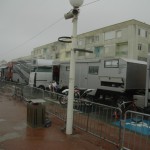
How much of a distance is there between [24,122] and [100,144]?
122 inches

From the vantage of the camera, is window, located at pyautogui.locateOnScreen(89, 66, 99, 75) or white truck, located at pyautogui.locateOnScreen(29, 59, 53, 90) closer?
window, located at pyautogui.locateOnScreen(89, 66, 99, 75)

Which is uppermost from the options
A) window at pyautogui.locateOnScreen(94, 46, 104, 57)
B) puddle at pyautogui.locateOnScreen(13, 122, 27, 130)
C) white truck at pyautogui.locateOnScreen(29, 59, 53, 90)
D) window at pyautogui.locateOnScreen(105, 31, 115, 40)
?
window at pyautogui.locateOnScreen(105, 31, 115, 40)

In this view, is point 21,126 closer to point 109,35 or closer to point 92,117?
point 92,117

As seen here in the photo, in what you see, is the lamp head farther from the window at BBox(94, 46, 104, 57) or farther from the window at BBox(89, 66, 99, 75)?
the window at BBox(94, 46, 104, 57)

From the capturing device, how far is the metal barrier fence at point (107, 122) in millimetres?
5500

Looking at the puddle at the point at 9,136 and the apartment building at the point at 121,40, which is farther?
the apartment building at the point at 121,40

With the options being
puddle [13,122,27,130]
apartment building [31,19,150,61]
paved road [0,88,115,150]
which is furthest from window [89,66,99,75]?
apartment building [31,19,150,61]

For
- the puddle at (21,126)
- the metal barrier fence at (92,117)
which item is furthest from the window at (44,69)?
the puddle at (21,126)

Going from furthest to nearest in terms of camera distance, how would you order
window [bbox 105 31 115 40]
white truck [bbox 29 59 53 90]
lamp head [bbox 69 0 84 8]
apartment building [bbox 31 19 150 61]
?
window [bbox 105 31 115 40], apartment building [bbox 31 19 150 61], white truck [bbox 29 59 53 90], lamp head [bbox 69 0 84 8]

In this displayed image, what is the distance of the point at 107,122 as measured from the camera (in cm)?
786

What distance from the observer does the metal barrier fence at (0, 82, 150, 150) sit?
18.0 ft

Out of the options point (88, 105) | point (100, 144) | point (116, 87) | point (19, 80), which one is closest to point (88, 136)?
point (100, 144)

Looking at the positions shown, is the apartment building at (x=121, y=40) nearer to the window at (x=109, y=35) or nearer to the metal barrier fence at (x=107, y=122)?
the window at (x=109, y=35)

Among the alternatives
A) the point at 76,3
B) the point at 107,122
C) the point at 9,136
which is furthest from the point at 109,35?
the point at 9,136
